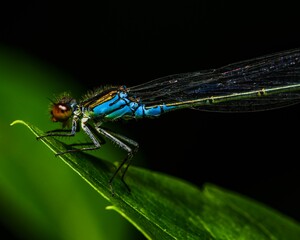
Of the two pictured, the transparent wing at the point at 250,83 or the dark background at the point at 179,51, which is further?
the dark background at the point at 179,51

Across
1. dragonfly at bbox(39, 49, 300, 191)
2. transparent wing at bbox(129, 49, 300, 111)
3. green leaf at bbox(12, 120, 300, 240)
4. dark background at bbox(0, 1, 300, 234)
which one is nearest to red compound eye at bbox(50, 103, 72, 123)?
dragonfly at bbox(39, 49, 300, 191)

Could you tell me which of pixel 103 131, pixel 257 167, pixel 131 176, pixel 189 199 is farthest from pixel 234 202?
pixel 257 167

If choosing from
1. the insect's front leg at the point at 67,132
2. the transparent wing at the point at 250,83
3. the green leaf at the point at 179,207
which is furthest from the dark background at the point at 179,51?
the green leaf at the point at 179,207

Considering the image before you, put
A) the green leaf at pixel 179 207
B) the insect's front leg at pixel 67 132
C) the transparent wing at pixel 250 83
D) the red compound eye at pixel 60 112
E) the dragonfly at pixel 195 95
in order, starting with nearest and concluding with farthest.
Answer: the green leaf at pixel 179 207 → the insect's front leg at pixel 67 132 → the red compound eye at pixel 60 112 → the dragonfly at pixel 195 95 → the transparent wing at pixel 250 83

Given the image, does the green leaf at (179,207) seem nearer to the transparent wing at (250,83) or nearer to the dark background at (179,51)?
the transparent wing at (250,83)

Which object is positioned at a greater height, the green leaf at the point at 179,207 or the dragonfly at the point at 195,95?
the dragonfly at the point at 195,95

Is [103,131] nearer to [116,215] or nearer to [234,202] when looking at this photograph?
[116,215]

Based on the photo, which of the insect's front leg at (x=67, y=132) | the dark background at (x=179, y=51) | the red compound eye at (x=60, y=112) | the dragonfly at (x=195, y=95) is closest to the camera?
Answer: the insect's front leg at (x=67, y=132)

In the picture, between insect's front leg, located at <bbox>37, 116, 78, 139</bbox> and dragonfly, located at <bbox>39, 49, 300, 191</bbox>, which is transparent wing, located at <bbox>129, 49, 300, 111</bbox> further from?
insect's front leg, located at <bbox>37, 116, 78, 139</bbox>
